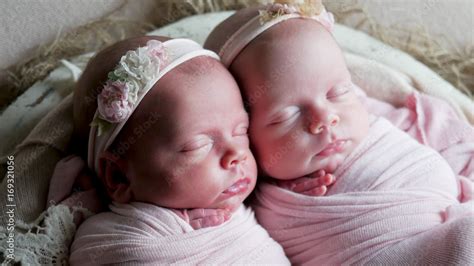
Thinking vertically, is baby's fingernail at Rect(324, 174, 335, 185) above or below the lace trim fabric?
below

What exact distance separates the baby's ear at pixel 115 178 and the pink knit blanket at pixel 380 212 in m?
0.31

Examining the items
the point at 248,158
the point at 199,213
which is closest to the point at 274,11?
the point at 248,158

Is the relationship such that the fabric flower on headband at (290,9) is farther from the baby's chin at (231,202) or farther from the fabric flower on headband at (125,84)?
the baby's chin at (231,202)

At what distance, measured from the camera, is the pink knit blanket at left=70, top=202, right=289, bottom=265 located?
3.92 ft

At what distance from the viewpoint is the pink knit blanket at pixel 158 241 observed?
3.92 feet

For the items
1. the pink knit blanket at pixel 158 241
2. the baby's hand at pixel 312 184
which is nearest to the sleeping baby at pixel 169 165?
the pink knit blanket at pixel 158 241

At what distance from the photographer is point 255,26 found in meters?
1.42

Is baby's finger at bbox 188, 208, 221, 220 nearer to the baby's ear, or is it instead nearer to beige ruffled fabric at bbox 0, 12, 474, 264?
the baby's ear

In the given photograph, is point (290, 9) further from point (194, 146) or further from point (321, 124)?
point (194, 146)

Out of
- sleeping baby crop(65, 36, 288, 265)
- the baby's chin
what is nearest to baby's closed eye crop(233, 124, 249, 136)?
sleeping baby crop(65, 36, 288, 265)

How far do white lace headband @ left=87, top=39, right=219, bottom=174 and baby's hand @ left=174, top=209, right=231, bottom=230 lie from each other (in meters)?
0.21

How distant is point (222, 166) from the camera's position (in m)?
1.28

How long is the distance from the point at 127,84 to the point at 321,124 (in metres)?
0.41

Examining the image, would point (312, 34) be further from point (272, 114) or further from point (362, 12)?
point (362, 12)
